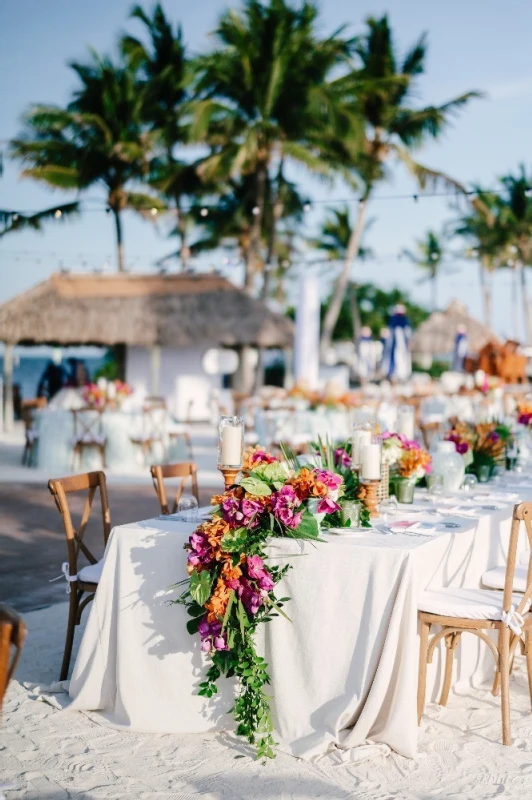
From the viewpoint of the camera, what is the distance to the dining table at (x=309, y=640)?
343cm

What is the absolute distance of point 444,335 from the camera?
117 feet

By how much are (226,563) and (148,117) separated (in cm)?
2288

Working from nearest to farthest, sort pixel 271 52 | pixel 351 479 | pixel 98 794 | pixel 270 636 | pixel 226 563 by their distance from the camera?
pixel 98 794, pixel 226 563, pixel 270 636, pixel 351 479, pixel 271 52

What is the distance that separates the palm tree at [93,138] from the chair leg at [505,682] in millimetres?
20476

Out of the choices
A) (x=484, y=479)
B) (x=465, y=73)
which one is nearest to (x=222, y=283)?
(x=465, y=73)

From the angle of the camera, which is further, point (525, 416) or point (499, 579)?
point (525, 416)

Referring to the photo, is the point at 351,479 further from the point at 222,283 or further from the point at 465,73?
the point at 222,283

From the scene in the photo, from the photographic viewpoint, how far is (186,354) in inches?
856

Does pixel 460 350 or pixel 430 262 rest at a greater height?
pixel 430 262

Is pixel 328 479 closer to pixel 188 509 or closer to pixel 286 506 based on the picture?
pixel 286 506

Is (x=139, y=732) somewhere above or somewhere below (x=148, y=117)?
below

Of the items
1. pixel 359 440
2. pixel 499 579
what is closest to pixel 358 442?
pixel 359 440

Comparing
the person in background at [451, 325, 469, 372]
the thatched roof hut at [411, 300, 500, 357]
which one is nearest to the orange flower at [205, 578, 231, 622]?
the person in background at [451, 325, 469, 372]

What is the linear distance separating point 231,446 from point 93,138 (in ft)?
69.6
